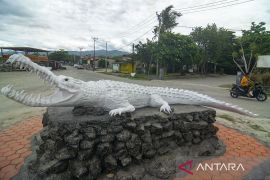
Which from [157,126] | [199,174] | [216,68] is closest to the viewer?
[199,174]

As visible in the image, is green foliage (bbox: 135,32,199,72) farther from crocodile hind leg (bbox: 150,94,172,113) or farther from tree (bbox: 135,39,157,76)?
crocodile hind leg (bbox: 150,94,172,113)

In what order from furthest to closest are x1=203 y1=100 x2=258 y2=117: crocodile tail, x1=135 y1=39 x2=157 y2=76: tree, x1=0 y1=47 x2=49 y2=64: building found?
x1=0 y1=47 x2=49 y2=64: building
x1=135 y1=39 x2=157 y2=76: tree
x1=203 y1=100 x2=258 y2=117: crocodile tail

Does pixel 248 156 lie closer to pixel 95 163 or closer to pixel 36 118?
pixel 95 163

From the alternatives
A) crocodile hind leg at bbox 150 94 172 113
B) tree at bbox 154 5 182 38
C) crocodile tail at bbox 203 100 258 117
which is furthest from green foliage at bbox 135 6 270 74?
crocodile hind leg at bbox 150 94 172 113

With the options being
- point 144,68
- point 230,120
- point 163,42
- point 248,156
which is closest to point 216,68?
point 144,68

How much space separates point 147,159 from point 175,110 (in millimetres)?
959

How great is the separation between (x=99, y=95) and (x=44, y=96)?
2.51 ft

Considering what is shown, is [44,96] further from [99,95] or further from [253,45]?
[253,45]

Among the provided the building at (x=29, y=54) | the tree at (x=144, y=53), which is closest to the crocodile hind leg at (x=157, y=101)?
the tree at (x=144, y=53)

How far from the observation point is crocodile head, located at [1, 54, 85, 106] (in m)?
2.50

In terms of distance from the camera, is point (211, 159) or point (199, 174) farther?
point (211, 159)

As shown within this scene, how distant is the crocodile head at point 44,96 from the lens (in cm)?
250

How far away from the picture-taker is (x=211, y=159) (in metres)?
3.38

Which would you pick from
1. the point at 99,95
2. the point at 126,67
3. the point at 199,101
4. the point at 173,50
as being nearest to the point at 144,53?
the point at 173,50
